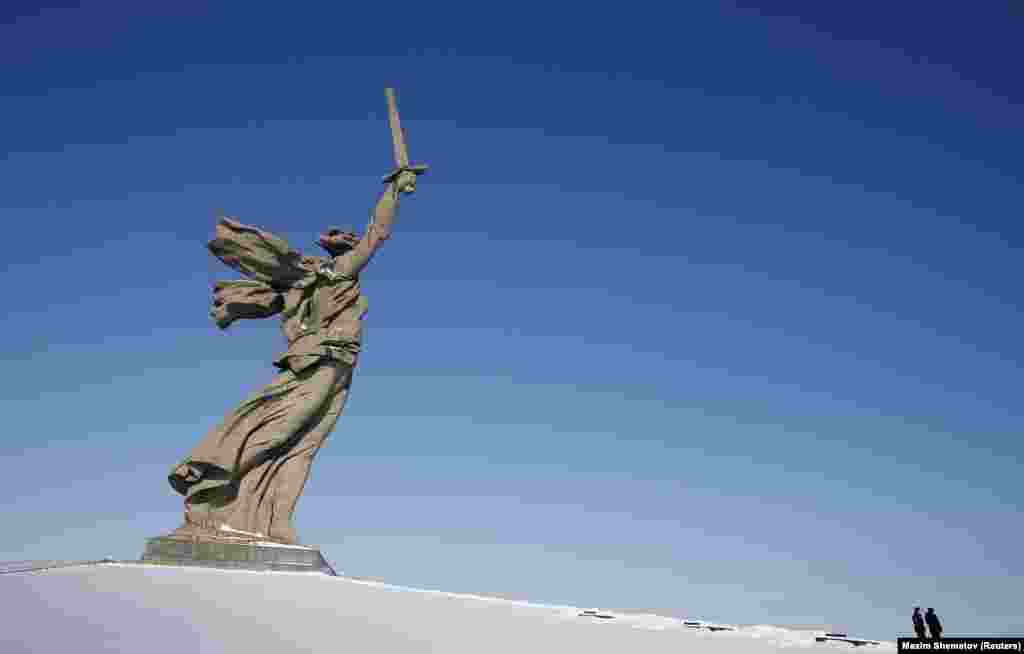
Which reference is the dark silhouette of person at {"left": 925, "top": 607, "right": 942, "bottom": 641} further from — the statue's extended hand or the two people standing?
the statue's extended hand

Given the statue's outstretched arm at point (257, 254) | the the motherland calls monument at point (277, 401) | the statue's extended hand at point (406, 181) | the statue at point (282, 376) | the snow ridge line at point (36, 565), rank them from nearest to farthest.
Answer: the snow ridge line at point (36, 565)
the the motherland calls monument at point (277, 401)
the statue at point (282, 376)
the statue's outstretched arm at point (257, 254)
the statue's extended hand at point (406, 181)

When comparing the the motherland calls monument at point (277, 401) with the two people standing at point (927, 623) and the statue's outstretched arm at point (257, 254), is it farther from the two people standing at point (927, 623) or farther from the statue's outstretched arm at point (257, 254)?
the two people standing at point (927, 623)

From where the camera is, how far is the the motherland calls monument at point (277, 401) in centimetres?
1249

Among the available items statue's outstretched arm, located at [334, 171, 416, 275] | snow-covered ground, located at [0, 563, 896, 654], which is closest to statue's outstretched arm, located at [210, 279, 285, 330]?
statue's outstretched arm, located at [334, 171, 416, 275]

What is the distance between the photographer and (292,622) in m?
7.40

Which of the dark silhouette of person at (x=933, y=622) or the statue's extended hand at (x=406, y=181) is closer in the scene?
the dark silhouette of person at (x=933, y=622)

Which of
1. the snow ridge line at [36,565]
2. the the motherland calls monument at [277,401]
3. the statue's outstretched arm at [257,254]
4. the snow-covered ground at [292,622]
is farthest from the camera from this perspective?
the statue's outstretched arm at [257,254]

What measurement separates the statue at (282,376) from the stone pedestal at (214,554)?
159mm

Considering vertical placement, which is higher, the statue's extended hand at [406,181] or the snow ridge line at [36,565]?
the statue's extended hand at [406,181]

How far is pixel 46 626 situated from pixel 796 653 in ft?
20.6

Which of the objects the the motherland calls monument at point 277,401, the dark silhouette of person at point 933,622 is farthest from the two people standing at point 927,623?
the the motherland calls monument at point 277,401

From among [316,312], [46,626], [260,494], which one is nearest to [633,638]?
[46,626]

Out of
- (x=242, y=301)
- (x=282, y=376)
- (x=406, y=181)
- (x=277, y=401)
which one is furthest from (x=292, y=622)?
(x=406, y=181)

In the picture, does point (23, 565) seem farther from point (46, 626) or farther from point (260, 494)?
point (46, 626)
